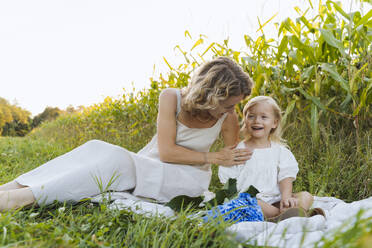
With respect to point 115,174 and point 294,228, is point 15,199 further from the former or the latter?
point 294,228

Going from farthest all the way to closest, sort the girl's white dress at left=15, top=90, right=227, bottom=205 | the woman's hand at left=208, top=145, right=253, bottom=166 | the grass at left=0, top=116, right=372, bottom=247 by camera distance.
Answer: the woman's hand at left=208, top=145, right=253, bottom=166 < the girl's white dress at left=15, top=90, right=227, bottom=205 < the grass at left=0, top=116, right=372, bottom=247

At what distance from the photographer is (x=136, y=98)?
4.44m

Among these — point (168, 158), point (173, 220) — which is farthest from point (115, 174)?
point (173, 220)

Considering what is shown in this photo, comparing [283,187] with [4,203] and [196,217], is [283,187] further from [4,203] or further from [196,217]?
[4,203]

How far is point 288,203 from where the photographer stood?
182 centimetres

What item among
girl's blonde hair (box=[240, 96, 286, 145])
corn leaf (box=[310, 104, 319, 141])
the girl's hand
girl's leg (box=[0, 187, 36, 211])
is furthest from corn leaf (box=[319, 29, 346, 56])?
girl's leg (box=[0, 187, 36, 211])

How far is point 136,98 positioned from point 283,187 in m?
2.92

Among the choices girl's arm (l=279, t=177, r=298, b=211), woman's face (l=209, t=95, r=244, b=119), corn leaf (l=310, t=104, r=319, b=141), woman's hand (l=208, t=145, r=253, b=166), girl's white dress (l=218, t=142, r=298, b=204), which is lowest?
girl's arm (l=279, t=177, r=298, b=211)

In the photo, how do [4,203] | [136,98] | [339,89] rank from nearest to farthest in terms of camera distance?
[4,203] → [339,89] → [136,98]

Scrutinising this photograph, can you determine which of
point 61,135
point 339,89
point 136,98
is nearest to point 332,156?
point 339,89

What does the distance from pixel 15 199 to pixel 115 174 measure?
1.82 feet

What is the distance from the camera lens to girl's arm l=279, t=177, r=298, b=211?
1.80 meters

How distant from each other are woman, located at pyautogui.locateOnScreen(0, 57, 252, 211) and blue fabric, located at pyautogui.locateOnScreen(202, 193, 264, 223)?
24.1 inches

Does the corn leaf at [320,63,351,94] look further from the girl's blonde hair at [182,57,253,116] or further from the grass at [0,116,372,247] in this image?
the girl's blonde hair at [182,57,253,116]
